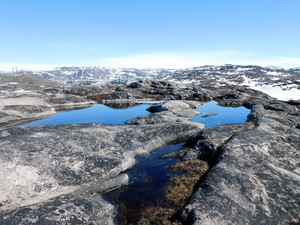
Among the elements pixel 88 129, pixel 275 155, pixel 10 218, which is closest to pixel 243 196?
pixel 275 155

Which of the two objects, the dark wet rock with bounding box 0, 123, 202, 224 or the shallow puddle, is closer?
the dark wet rock with bounding box 0, 123, 202, 224

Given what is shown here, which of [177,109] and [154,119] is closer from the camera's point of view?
[154,119]

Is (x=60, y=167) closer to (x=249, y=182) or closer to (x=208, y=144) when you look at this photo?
(x=208, y=144)

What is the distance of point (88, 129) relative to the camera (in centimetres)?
2361

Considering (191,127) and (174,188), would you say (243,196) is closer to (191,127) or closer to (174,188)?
(174,188)

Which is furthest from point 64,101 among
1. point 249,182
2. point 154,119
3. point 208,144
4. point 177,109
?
point 249,182

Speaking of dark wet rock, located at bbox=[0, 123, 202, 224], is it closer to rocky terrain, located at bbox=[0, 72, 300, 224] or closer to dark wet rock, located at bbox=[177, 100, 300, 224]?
rocky terrain, located at bbox=[0, 72, 300, 224]

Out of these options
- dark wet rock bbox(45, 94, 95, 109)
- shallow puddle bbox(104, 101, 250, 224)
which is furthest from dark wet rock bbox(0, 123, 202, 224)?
dark wet rock bbox(45, 94, 95, 109)

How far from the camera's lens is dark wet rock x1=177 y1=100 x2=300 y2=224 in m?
11.5

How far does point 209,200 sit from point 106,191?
7.40 m

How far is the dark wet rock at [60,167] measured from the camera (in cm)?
1210

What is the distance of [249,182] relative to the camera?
14.1 m

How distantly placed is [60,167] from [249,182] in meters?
14.0

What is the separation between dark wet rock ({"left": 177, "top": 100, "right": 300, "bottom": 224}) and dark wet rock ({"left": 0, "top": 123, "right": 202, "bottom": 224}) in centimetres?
594
